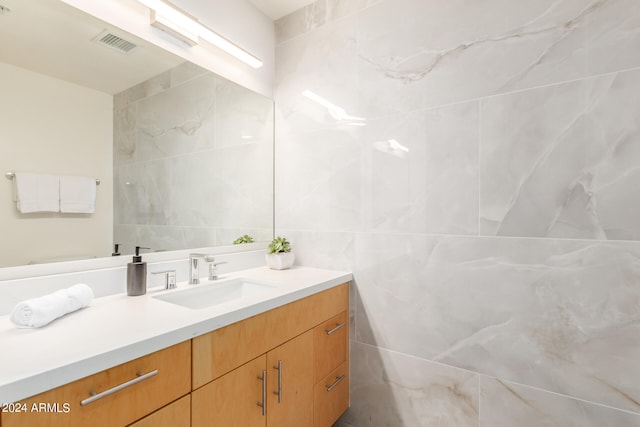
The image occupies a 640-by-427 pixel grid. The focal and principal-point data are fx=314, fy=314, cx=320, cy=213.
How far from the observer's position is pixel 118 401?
71 cm

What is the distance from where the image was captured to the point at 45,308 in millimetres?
846

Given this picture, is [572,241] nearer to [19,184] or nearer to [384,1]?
[384,1]

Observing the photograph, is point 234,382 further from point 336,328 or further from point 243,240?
point 243,240

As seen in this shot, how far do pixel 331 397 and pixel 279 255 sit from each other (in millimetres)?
739

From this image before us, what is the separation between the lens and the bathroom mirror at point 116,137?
101 centimetres

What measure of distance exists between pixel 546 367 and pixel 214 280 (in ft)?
4.62

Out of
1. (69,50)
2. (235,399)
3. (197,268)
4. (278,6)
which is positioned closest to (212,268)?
(197,268)

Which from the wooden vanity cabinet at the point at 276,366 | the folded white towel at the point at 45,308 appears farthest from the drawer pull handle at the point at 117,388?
the folded white towel at the point at 45,308

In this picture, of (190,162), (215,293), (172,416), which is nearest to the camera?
(172,416)

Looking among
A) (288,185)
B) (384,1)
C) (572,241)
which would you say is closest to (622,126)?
(572,241)

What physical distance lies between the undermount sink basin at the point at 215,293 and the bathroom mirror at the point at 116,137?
261mm

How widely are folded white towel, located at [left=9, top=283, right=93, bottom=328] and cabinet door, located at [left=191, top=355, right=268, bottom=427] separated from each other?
45 cm

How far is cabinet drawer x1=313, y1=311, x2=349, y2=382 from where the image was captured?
1.39 metres

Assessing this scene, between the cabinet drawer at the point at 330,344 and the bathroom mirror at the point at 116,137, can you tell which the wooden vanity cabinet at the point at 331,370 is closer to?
the cabinet drawer at the point at 330,344
